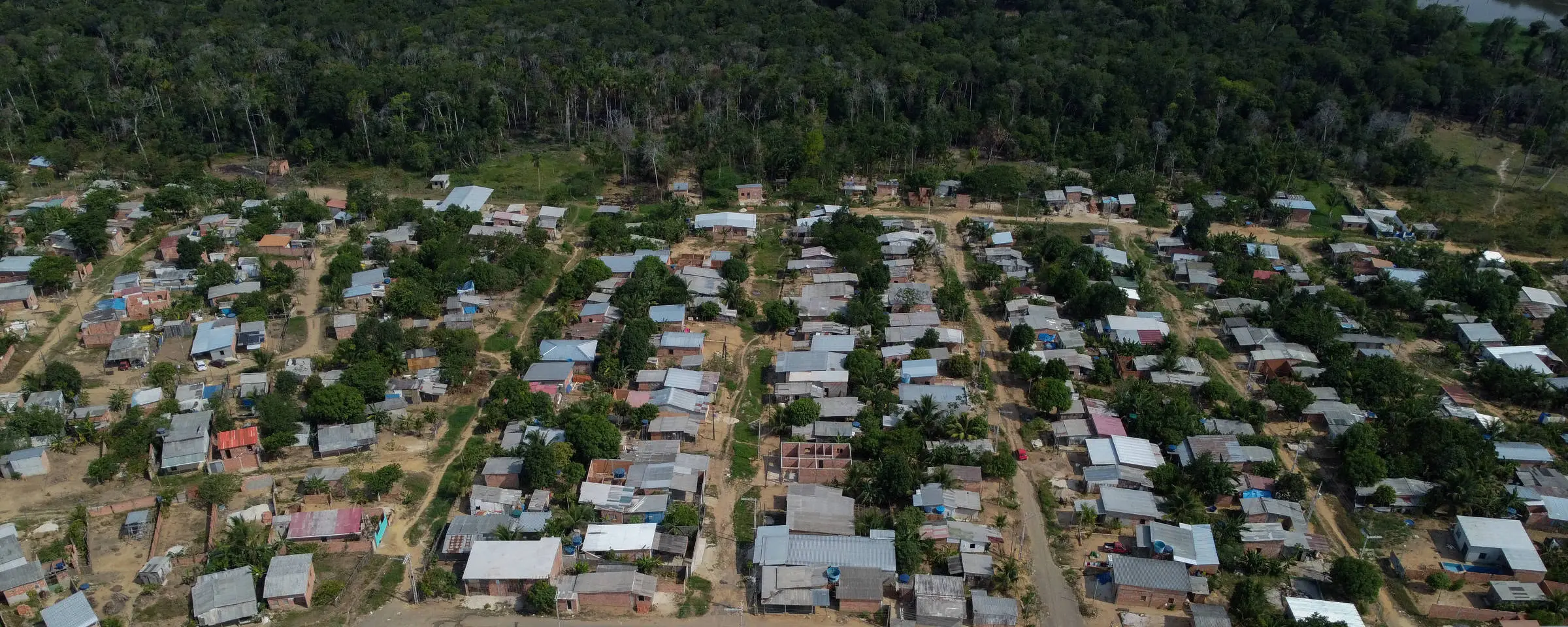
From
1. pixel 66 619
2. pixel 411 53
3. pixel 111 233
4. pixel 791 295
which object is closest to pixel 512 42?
pixel 411 53

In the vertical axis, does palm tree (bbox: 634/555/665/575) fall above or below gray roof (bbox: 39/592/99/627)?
above

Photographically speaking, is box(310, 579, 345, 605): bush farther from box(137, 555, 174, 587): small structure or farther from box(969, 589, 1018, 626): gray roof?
box(969, 589, 1018, 626): gray roof

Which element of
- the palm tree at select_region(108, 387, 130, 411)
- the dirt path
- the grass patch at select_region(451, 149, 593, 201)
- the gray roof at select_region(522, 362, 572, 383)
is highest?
the gray roof at select_region(522, 362, 572, 383)

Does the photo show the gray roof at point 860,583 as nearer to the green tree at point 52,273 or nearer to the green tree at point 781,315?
the green tree at point 781,315

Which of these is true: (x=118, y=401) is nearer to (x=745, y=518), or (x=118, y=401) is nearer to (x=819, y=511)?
(x=745, y=518)

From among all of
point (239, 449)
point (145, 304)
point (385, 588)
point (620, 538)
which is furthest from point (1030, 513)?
point (145, 304)

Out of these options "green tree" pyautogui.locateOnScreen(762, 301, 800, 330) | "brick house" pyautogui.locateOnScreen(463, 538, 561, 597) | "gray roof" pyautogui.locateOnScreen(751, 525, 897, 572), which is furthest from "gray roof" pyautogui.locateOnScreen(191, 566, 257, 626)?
"green tree" pyautogui.locateOnScreen(762, 301, 800, 330)

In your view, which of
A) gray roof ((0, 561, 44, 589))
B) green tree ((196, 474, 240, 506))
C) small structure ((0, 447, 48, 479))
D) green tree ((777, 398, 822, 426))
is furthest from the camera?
green tree ((777, 398, 822, 426))
